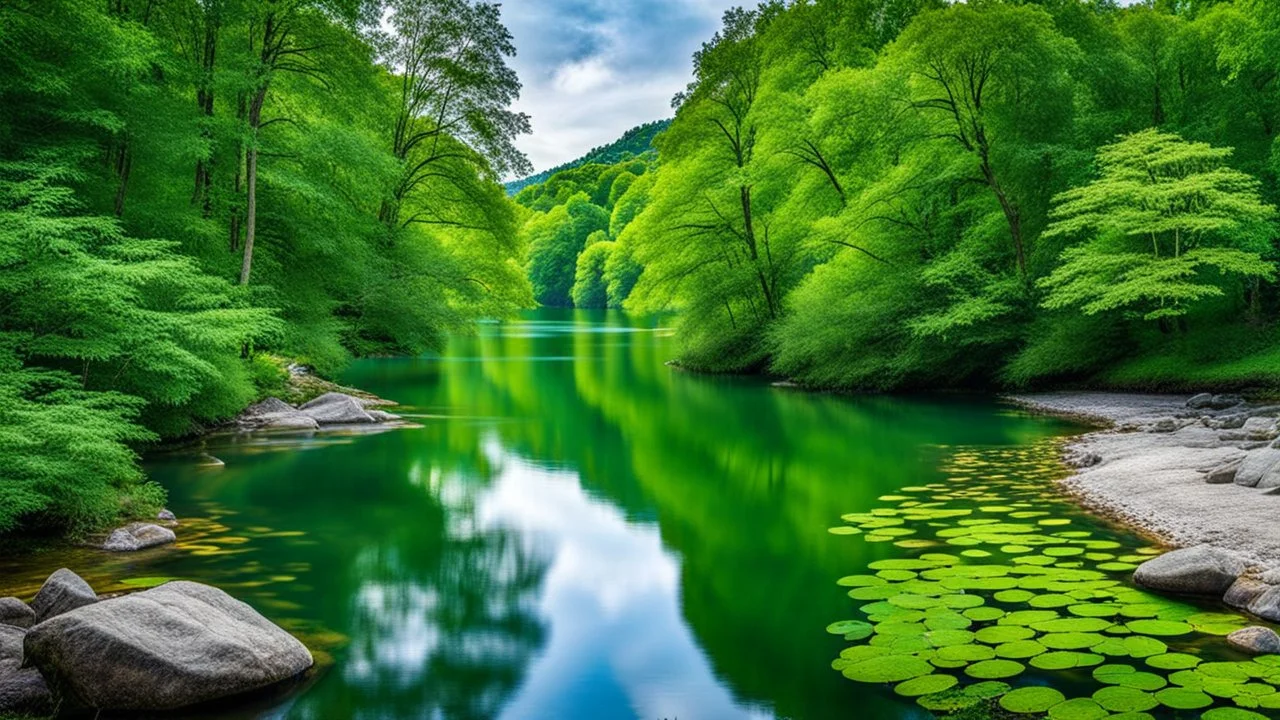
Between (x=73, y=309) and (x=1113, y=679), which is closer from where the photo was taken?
(x=1113, y=679)

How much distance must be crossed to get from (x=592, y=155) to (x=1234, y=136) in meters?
159

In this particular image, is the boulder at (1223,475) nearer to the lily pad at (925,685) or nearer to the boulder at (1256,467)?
the boulder at (1256,467)

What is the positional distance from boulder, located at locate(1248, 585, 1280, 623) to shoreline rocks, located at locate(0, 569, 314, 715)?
7.13 meters

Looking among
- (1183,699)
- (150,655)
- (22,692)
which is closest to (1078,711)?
(1183,699)

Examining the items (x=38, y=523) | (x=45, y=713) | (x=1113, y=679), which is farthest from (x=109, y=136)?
(x=1113, y=679)

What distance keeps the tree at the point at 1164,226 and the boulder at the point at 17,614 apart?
19372mm

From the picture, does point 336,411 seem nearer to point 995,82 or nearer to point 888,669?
point 888,669

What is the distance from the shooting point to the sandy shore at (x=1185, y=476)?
358 inches

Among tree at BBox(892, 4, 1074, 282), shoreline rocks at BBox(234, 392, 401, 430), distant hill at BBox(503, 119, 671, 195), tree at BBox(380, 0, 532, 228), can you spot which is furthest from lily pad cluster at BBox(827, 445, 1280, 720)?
distant hill at BBox(503, 119, 671, 195)

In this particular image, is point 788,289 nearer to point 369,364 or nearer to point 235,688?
point 369,364

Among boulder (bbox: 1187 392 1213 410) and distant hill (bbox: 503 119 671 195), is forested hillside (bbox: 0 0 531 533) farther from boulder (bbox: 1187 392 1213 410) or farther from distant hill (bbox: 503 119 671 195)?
distant hill (bbox: 503 119 671 195)

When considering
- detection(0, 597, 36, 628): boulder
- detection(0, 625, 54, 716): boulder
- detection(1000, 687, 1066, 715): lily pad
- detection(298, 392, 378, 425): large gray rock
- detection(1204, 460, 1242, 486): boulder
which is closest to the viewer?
detection(1000, 687, 1066, 715): lily pad

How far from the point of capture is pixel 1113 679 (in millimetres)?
5902

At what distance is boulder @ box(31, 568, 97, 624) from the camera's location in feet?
22.0
